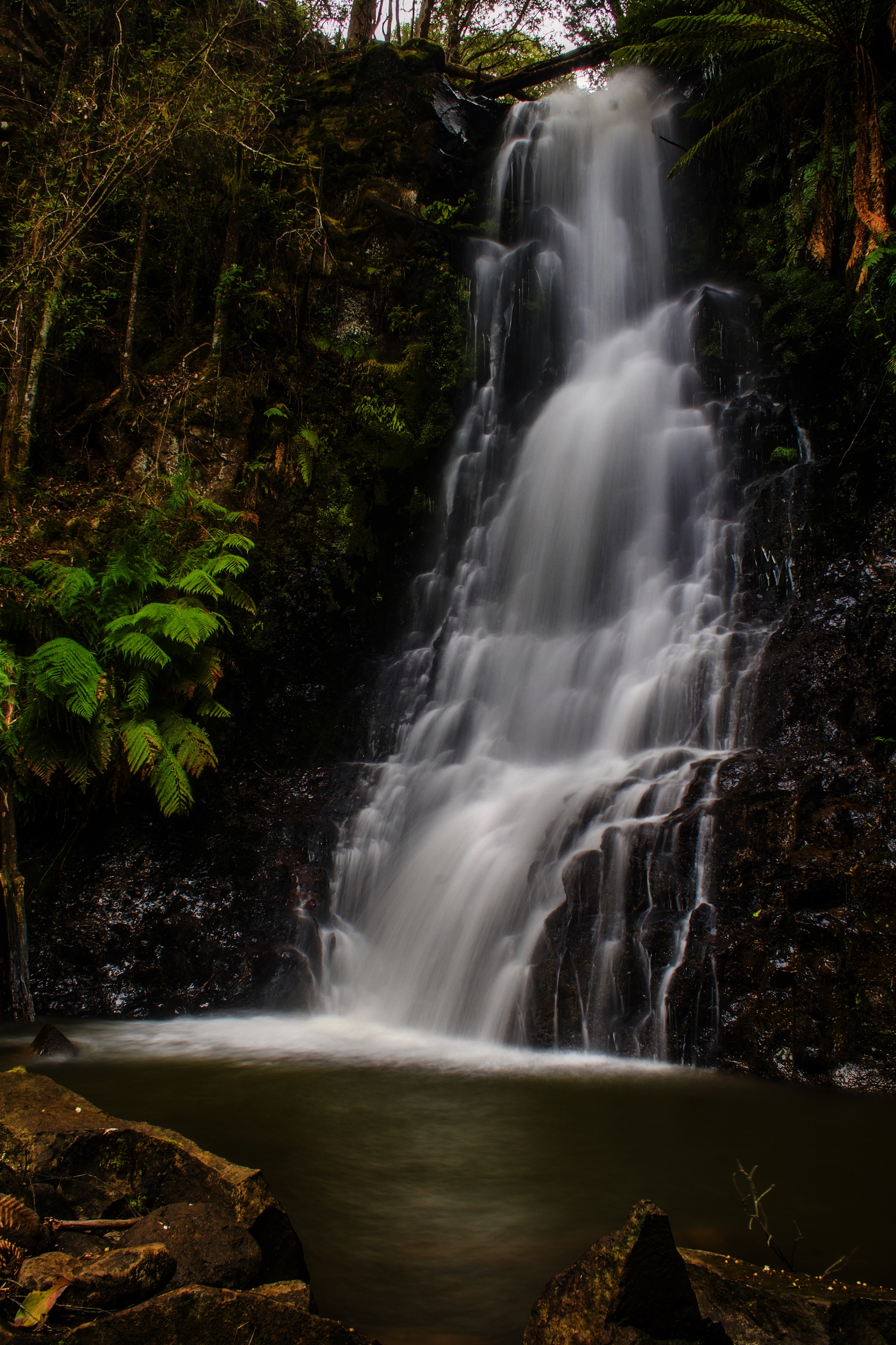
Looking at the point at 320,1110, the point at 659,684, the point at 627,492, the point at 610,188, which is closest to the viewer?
the point at 320,1110

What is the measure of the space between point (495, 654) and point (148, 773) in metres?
4.35

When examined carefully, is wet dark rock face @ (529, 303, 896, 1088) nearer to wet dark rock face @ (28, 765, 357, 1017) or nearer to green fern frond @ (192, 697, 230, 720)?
wet dark rock face @ (28, 765, 357, 1017)

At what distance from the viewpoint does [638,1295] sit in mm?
2145

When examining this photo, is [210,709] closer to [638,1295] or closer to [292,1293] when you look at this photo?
[292,1293]

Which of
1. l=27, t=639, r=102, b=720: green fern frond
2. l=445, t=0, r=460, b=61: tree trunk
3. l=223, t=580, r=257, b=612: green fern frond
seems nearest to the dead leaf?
l=27, t=639, r=102, b=720: green fern frond

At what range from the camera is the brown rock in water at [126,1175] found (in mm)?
2721

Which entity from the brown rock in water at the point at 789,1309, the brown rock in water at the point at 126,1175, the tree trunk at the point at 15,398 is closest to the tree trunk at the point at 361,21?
the tree trunk at the point at 15,398

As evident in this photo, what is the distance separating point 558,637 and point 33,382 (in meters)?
7.07

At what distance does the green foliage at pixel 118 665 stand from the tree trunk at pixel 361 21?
15.5m

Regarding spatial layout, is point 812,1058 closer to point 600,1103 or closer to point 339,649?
point 600,1103

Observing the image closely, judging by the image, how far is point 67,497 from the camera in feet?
31.1

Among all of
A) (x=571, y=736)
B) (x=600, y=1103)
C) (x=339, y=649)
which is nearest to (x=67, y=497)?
(x=339, y=649)

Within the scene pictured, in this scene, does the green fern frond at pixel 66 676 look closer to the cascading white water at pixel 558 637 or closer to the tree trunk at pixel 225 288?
the cascading white water at pixel 558 637

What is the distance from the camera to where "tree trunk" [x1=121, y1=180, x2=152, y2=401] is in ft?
35.2
